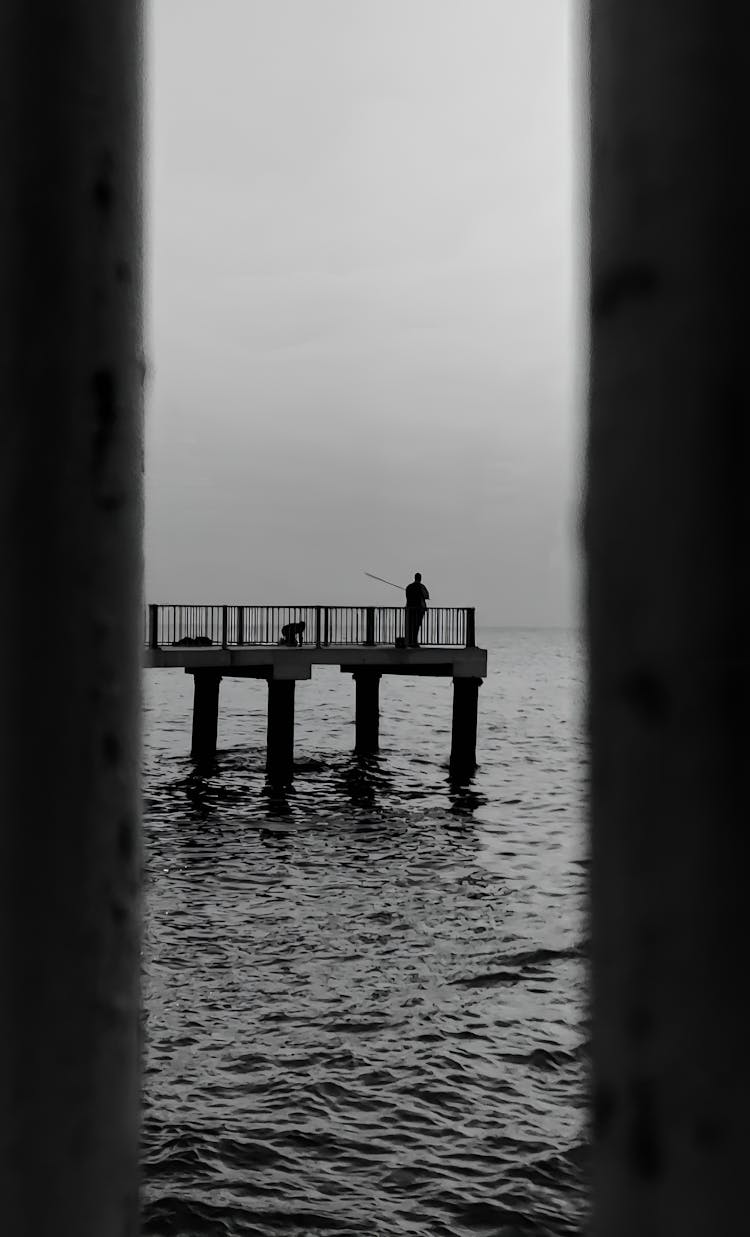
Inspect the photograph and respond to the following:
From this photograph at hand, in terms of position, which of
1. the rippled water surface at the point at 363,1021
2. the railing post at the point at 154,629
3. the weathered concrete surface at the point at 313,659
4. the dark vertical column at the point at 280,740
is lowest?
the rippled water surface at the point at 363,1021

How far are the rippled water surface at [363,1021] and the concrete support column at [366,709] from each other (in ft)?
24.9

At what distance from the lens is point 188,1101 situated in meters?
10.1

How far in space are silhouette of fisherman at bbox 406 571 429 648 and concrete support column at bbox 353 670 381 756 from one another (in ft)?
6.97

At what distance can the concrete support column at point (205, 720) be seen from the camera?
3262cm
